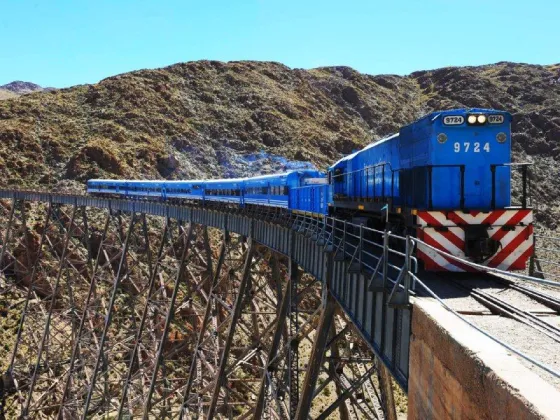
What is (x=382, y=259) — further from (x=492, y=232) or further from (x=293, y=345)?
(x=293, y=345)

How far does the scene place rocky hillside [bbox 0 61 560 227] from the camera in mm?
46688

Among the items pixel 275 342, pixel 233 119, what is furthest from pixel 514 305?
pixel 233 119

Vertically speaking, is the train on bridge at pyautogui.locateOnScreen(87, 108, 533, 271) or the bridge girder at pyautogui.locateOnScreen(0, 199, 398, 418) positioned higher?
the train on bridge at pyautogui.locateOnScreen(87, 108, 533, 271)


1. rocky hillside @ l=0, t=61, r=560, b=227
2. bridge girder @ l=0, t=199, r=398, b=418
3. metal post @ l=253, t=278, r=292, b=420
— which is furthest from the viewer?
rocky hillside @ l=0, t=61, r=560, b=227

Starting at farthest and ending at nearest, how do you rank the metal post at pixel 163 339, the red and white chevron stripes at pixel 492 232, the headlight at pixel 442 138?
Result: the metal post at pixel 163 339 → the headlight at pixel 442 138 → the red and white chevron stripes at pixel 492 232

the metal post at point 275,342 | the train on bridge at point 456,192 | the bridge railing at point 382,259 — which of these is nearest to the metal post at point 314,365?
the bridge railing at point 382,259

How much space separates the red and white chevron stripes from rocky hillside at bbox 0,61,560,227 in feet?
129

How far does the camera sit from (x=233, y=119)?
6366 cm

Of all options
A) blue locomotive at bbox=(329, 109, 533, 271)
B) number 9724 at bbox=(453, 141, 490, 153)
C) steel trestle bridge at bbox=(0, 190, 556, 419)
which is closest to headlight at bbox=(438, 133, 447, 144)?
blue locomotive at bbox=(329, 109, 533, 271)

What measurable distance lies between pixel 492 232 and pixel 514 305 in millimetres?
2596

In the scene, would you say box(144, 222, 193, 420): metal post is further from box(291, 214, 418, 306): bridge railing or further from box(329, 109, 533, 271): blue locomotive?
box(329, 109, 533, 271): blue locomotive

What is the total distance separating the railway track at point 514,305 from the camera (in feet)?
16.2

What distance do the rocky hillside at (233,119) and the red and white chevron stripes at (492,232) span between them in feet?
129

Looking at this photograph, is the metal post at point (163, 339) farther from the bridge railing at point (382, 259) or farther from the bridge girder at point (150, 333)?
the bridge railing at point (382, 259)
